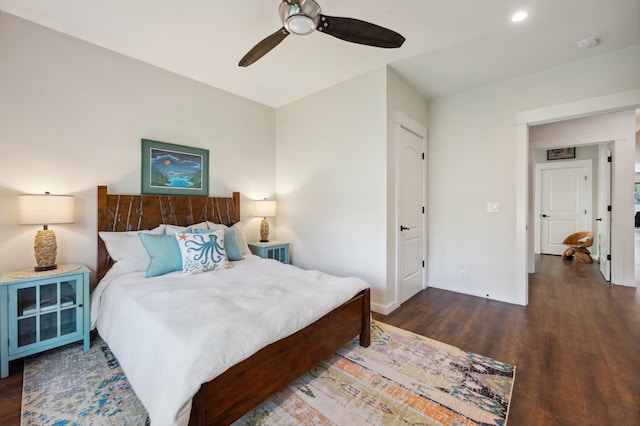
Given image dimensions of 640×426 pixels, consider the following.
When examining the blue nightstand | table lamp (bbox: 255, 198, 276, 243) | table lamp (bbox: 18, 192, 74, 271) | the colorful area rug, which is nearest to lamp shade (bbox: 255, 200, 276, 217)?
table lamp (bbox: 255, 198, 276, 243)

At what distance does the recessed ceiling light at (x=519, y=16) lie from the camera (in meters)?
2.12

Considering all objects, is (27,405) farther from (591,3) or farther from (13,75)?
(591,3)

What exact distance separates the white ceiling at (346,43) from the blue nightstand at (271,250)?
6.70 feet

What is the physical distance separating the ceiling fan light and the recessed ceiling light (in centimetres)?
166

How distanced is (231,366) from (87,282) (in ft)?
5.62

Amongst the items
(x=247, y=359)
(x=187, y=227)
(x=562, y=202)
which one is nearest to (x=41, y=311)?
(x=187, y=227)

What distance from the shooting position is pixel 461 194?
367 cm

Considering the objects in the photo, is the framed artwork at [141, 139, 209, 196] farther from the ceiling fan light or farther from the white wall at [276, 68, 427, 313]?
the ceiling fan light

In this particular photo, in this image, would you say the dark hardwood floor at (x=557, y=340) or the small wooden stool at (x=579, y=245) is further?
the small wooden stool at (x=579, y=245)

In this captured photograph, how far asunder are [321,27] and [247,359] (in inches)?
79.4

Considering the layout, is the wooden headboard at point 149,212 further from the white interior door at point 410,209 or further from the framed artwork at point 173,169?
the white interior door at point 410,209

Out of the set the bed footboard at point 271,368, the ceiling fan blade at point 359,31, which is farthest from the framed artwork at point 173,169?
the bed footboard at point 271,368

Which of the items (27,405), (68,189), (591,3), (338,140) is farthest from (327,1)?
(27,405)

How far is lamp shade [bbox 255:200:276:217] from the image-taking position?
12.2 feet
